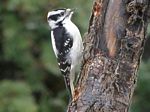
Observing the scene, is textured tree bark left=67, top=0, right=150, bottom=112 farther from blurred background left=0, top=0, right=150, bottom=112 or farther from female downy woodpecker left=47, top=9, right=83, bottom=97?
blurred background left=0, top=0, right=150, bottom=112

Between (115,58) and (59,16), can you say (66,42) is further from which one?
(115,58)

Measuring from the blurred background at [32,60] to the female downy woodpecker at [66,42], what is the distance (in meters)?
1.55

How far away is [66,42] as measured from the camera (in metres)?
7.66

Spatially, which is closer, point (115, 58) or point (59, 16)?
point (115, 58)

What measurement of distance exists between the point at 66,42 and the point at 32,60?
242 cm

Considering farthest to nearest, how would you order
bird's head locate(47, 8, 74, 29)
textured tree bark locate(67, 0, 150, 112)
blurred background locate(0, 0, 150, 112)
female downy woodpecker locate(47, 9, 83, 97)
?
1. blurred background locate(0, 0, 150, 112)
2. bird's head locate(47, 8, 74, 29)
3. female downy woodpecker locate(47, 9, 83, 97)
4. textured tree bark locate(67, 0, 150, 112)

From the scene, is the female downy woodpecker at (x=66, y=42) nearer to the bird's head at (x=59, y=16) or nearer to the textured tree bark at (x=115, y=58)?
the bird's head at (x=59, y=16)

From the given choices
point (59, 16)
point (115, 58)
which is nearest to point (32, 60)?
point (59, 16)

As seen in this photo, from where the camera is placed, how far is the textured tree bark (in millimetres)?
5914

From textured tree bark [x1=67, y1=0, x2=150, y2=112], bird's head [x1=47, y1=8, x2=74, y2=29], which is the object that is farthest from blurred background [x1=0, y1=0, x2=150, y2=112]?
textured tree bark [x1=67, y1=0, x2=150, y2=112]

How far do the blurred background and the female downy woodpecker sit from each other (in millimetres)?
1551

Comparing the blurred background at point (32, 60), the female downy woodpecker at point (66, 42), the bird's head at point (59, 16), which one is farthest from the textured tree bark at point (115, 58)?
the blurred background at point (32, 60)

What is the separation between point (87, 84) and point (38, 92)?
4.18m

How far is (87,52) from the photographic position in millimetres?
6141
